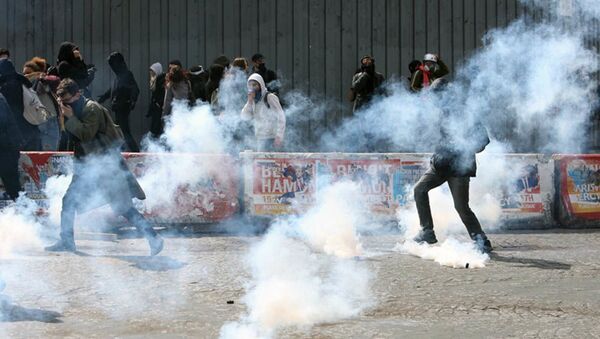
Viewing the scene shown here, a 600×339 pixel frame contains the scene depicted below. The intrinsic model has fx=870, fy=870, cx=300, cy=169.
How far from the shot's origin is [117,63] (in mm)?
13383

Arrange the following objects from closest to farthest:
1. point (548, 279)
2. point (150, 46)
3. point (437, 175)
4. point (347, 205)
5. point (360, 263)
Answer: point (548, 279) < point (360, 263) < point (437, 175) < point (347, 205) < point (150, 46)

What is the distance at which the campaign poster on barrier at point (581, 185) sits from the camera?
10.8 meters

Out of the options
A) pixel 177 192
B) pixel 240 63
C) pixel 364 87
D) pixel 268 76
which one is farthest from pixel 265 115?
pixel 364 87

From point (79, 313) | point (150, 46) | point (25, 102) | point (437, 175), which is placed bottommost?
point (79, 313)

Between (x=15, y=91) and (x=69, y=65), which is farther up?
(x=69, y=65)

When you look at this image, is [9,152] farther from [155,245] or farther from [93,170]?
[155,245]

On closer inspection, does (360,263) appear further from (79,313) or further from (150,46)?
(150,46)

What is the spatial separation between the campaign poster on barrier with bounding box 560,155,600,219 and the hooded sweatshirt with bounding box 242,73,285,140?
359 centimetres

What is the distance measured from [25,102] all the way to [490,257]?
5.92 m

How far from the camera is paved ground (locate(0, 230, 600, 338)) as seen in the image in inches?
218

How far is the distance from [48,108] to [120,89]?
81.5 inches

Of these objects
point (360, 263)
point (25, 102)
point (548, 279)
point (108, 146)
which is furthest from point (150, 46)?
point (548, 279)

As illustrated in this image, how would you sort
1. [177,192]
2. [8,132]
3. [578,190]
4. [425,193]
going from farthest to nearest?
[578,190] < [177,192] < [8,132] < [425,193]

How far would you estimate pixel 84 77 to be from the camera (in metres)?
11.8
